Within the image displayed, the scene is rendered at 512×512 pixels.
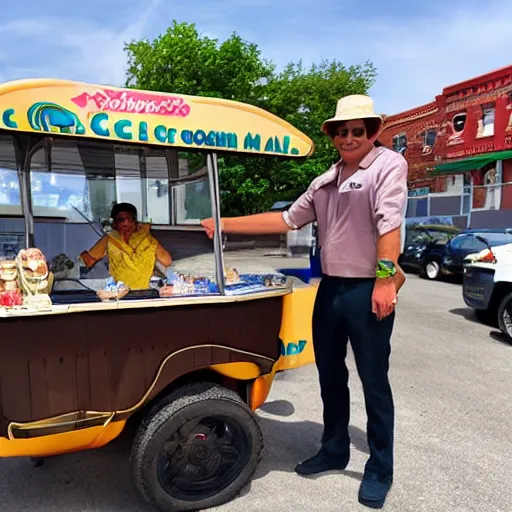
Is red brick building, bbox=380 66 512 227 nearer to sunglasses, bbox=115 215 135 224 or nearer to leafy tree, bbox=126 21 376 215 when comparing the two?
leafy tree, bbox=126 21 376 215

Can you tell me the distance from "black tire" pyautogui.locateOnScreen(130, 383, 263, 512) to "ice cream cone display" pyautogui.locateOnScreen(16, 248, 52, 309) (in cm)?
80

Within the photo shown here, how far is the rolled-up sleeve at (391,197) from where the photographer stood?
2.57 meters

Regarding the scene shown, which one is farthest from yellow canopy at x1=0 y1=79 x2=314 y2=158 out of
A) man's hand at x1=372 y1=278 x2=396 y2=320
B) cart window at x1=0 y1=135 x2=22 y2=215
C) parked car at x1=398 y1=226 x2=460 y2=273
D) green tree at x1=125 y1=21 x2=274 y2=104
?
green tree at x1=125 y1=21 x2=274 y2=104

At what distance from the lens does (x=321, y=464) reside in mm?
3205

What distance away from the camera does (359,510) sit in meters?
2.83

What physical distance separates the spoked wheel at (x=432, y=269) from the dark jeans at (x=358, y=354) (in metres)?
11.0

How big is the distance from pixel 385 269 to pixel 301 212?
0.76 meters

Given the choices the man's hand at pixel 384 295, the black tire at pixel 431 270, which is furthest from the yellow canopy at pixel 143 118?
the black tire at pixel 431 270

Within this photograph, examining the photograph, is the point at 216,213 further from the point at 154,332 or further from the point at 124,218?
the point at 124,218

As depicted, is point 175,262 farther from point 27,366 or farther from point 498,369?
point 498,369

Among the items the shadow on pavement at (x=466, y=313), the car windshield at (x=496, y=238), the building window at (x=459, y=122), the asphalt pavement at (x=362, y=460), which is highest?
the building window at (x=459, y=122)

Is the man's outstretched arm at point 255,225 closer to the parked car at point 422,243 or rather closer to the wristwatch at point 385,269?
the wristwatch at point 385,269

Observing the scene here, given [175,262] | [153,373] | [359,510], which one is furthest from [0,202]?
[359,510]

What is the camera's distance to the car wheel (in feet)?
44.0
